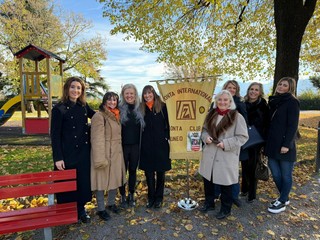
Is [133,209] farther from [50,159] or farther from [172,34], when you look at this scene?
[172,34]

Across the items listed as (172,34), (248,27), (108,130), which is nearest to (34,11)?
(172,34)

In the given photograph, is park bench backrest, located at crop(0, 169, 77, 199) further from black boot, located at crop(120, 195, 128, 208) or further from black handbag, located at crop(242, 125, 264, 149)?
black handbag, located at crop(242, 125, 264, 149)

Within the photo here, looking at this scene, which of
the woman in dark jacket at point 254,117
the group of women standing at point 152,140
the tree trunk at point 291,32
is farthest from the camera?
the tree trunk at point 291,32

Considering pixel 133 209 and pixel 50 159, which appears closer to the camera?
pixel 133 209

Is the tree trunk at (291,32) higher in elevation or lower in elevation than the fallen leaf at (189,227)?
higher

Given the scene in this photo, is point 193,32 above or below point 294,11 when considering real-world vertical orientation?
above

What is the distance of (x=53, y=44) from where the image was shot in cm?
2348

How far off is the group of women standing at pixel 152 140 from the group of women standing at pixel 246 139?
14mm

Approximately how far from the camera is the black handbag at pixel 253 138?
13.7 feet

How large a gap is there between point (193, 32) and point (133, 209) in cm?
997

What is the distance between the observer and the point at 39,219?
3172 millimetres

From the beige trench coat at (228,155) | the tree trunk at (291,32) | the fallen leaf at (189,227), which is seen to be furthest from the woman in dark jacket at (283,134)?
the tree trunk at (291,32)

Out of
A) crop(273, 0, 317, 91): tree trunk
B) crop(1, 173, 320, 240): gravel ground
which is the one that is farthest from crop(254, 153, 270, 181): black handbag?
crop(273, 0, 317, 91): tree trunk

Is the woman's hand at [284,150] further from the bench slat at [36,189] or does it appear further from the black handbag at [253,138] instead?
the bench slat at [36,189]
